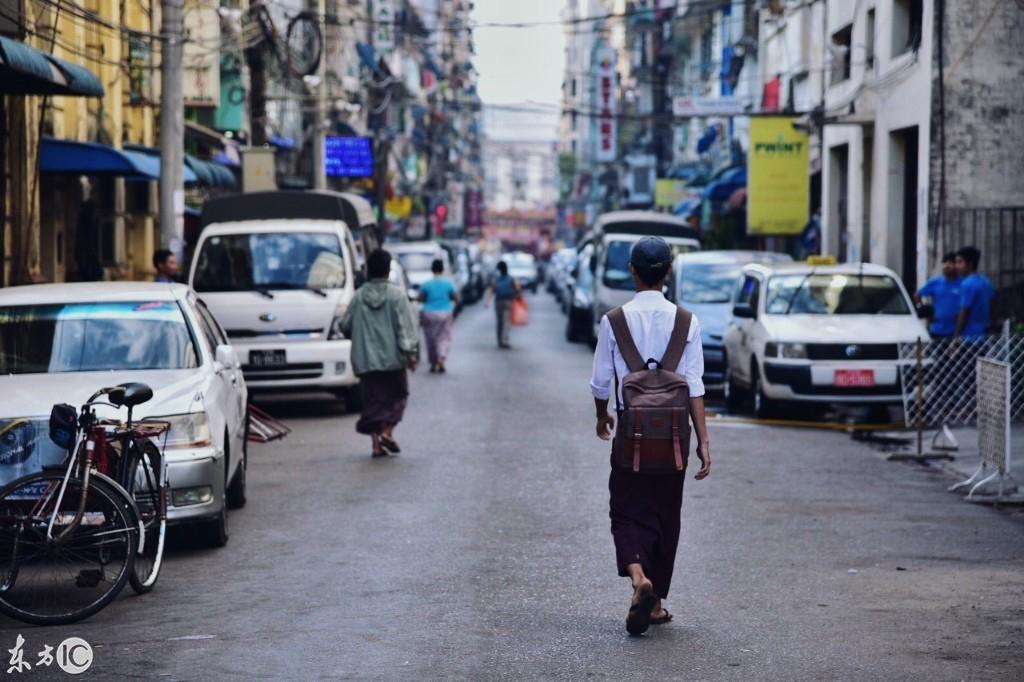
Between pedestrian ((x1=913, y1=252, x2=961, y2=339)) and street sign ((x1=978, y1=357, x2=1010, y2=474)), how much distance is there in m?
5.09

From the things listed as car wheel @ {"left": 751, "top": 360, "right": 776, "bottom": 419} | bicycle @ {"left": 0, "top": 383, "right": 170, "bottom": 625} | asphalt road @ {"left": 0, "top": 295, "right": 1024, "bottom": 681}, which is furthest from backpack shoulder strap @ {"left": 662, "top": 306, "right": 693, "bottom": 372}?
car wheel @ {"left": 751, "top": 360, "right": 776, "bottom": 419}

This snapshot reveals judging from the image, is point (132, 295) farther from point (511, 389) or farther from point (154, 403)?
point (511, 389)

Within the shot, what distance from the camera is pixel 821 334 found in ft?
59.4

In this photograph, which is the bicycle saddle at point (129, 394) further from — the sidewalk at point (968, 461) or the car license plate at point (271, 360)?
the car license plate at point (271, 360)

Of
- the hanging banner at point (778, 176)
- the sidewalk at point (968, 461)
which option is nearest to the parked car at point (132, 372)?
the sidewalk at point (968, 461)

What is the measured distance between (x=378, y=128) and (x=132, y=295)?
227 ft

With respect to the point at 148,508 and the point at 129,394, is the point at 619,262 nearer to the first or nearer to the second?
the point at 148,508

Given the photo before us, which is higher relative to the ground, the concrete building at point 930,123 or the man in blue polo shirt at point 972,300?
the concrete building at point 930,123

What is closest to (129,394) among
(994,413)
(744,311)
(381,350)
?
(381,350)

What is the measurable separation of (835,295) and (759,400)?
1.50 meters

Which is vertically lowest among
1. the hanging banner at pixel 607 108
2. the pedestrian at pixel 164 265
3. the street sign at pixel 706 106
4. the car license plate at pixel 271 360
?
the car license plate at pixel 271 360

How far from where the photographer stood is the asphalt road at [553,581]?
7125 millimetres

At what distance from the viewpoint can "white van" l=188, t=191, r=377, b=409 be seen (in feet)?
61.7

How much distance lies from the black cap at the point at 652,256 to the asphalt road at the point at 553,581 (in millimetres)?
1685
